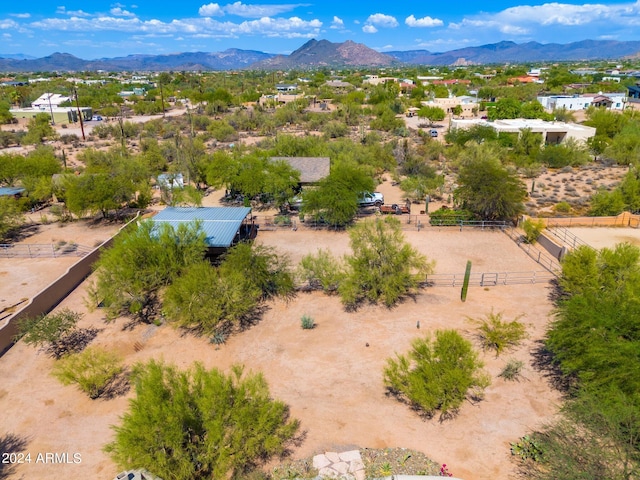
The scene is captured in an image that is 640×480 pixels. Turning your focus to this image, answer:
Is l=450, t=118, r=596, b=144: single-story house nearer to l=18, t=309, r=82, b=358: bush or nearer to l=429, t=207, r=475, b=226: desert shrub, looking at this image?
l=429, t=207, r=475, b=226: desert shrub

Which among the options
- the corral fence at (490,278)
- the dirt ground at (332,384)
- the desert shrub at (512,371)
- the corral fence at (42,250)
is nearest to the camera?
the dirt ground at (332,384)

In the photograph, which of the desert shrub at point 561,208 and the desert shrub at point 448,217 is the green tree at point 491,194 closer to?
the desert shrub at point 448,217

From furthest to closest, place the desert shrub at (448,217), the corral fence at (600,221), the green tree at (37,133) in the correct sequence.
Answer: the green tree at (37,133) → the desert shrub at (448,217) → the corral fence at (600,221)

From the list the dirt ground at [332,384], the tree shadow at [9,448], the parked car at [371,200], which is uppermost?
the parked car at [371,200]

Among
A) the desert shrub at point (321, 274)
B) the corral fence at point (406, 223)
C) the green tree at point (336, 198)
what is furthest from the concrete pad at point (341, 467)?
the corral fence at point (406, 223)

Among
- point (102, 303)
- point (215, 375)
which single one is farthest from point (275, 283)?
point (215, 375)

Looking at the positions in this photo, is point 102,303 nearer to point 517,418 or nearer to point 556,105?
point 517,418

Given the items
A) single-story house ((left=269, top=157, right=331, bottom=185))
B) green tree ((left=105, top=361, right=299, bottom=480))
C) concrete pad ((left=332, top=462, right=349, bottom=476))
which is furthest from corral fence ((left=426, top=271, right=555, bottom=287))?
single-story house ((left=269, top=157, right=331, bottom=185))
